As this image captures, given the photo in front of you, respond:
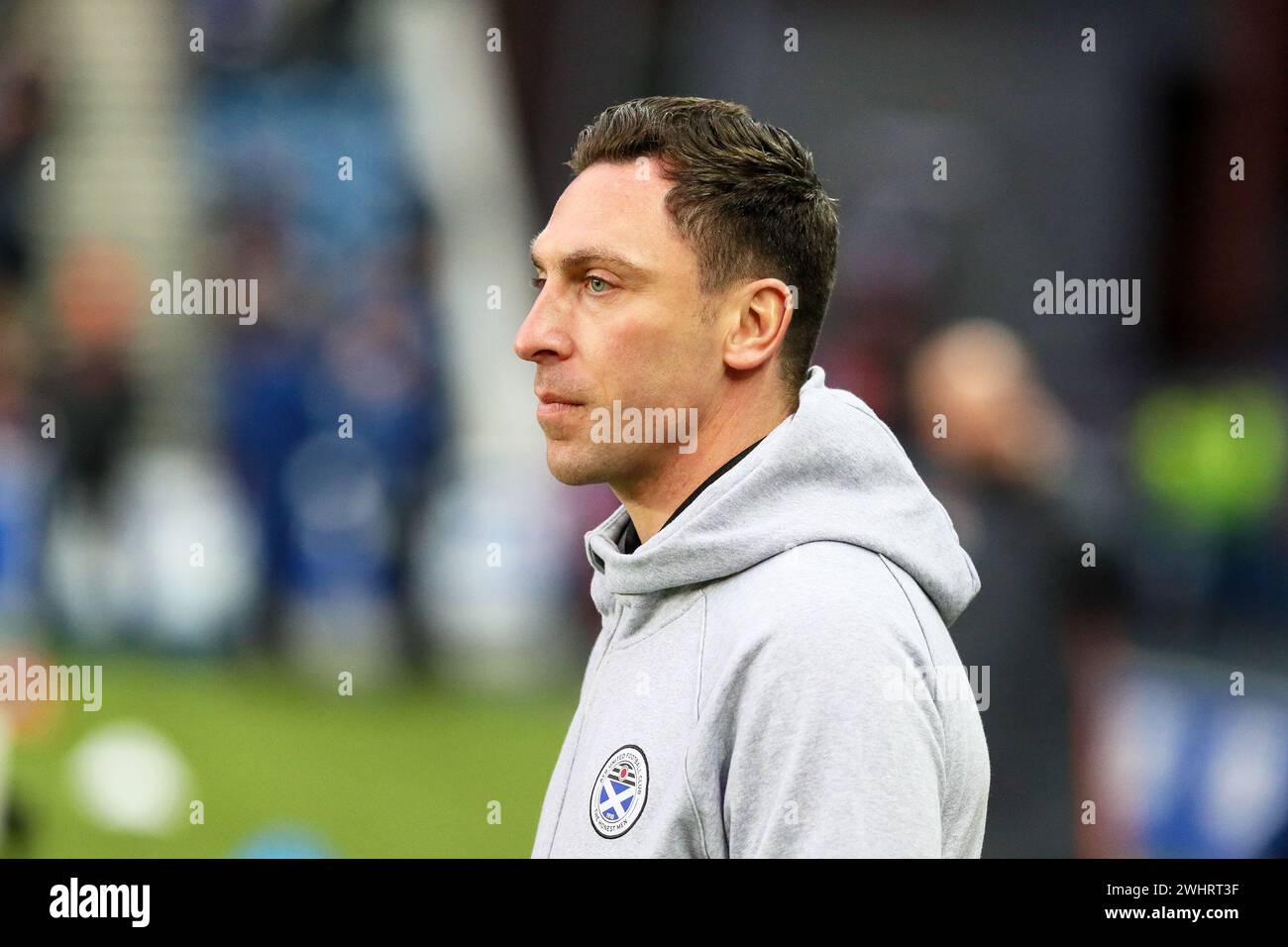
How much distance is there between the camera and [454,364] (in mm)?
11836

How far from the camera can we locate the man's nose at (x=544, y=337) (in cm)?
230

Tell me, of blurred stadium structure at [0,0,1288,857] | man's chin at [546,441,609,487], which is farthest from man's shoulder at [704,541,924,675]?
blurred stadium structure at [0,0,1288,857]

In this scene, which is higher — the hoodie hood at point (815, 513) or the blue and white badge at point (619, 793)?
the hoodie hood at point (815, 513)

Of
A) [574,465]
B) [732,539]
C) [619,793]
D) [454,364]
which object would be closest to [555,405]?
[574,465]

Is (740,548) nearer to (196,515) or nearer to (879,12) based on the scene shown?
(196,515)

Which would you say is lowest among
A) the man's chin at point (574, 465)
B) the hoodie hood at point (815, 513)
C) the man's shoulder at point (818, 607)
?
the man's shoulder at point (818, 607)

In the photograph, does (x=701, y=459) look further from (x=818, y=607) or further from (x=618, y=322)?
(x=818, y=607)

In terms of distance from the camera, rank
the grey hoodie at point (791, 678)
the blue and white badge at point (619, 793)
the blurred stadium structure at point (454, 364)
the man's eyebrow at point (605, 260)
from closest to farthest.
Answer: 1. the grey hoodie at point (791, 678)
2. the blue and white badge at point (619, 793)
3. the man's eyebrow at point (605, 260)
4. the blurred stadium structure at point (454, 364)

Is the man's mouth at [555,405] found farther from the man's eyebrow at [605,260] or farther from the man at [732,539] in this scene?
the man's eyebrow at [605,260]

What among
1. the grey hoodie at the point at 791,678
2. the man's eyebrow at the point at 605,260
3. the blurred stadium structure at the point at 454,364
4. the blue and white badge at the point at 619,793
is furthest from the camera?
the blurred stadium structure at the point at 454,364

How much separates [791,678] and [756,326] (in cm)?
60

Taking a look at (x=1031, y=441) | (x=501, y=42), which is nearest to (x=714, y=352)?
(x=1031, y=441)

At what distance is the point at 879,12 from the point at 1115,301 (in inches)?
103

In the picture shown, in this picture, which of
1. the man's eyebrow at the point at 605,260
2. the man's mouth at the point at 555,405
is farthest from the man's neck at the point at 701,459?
the man's eyebrow at the point at 605,260
